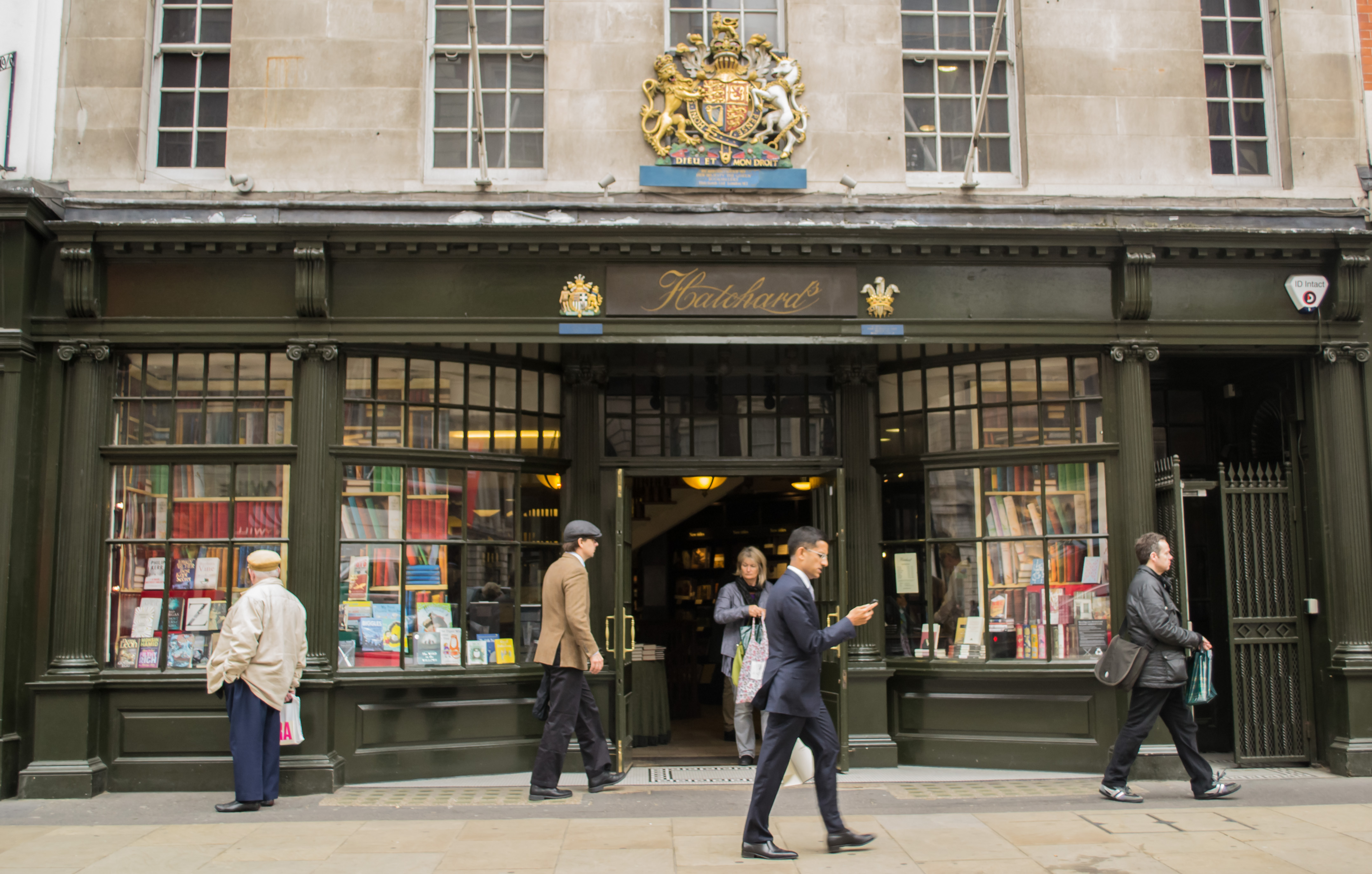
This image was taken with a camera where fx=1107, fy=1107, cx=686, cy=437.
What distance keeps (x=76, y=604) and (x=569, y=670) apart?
3.99m

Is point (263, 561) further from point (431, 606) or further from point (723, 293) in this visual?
point (723, 293)

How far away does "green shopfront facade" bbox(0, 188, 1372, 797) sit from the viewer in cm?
880

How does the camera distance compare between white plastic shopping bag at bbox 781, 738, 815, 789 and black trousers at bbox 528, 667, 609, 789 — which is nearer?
white plastic shopping bag at bbox 781, 738, 815, 789

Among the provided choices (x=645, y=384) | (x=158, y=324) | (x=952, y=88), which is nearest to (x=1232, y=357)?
(x=952, y=88)

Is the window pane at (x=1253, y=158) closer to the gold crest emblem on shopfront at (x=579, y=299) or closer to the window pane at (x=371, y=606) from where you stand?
the gold crest emblem on shopfront at (x=579, y=299)

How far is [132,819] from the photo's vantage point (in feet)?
25.2

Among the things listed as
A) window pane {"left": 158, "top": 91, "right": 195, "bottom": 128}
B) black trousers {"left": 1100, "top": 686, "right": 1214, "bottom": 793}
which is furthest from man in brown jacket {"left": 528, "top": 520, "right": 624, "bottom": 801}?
window pane {"left": 158, "top": 91, "right": 195, "bottom": 128}

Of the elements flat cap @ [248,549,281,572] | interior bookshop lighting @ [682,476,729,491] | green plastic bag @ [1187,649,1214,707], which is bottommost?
green plastic bag @ [1187,649,1214,707]

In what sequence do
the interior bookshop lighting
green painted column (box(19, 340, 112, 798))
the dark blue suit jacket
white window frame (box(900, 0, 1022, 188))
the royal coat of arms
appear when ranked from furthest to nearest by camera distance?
the interior bookshop lighting
white window frame (box(900, 0, 1022, 188))
the royal coat of arms
green painted column (box(19, 340, 112, 798))
the dark blue suit jacket

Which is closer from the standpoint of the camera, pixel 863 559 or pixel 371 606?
A: pixel 371 606

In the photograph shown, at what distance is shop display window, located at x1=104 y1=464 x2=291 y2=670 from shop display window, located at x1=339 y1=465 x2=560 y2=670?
2.09 feet

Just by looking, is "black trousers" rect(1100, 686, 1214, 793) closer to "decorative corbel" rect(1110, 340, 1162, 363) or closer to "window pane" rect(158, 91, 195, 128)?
"decorative corbel" rect(1110, 340, 1162, 363)

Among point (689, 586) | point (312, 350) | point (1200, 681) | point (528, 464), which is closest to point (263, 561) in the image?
point (312, 350)

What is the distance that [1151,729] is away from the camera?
8.03 meters
